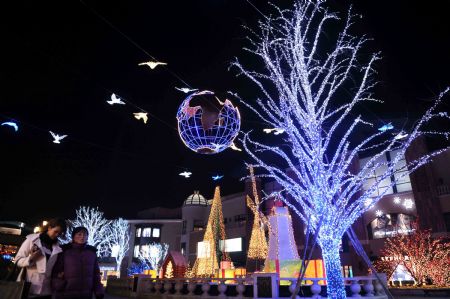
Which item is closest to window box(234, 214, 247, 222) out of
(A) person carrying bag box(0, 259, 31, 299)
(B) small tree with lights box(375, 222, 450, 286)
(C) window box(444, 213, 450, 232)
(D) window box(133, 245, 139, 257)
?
(B) small tree with lights box(375, 222, 450, 286)

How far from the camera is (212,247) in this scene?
23219 millimetres

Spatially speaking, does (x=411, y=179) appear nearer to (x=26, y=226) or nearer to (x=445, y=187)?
(x=445, y=187)

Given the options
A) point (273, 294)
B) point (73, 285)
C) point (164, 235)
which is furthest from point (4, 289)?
point (164, 235)

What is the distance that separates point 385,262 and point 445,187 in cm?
766

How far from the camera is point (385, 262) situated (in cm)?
2577

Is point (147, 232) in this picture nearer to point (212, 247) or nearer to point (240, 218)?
point (240, 218)

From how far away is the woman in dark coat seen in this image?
450 cm

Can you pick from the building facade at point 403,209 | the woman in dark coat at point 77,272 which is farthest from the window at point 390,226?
the woman in dark coat at point 77,272

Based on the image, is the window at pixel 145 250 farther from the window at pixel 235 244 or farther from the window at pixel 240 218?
the window at pixel 240 218

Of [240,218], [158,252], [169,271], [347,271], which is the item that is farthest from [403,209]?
[158,252]

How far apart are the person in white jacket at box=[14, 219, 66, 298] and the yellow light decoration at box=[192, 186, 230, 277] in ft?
62.5

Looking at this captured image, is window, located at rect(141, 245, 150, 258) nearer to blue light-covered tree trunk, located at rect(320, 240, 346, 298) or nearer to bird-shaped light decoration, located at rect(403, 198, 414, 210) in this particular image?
bird-shaped light decoration, located at rect(403, 198, 414, 210)

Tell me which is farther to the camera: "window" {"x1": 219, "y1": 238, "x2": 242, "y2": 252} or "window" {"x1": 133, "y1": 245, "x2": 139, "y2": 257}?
"window" {"x1": 133, "y1": 245, "x2": 139, "y2": 257}

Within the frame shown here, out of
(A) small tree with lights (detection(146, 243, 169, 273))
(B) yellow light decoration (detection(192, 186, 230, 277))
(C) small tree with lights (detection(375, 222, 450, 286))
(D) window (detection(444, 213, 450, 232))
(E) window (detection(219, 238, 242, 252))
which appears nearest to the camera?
(C) small tree with lights (detection(375, 222, 450, 286))
